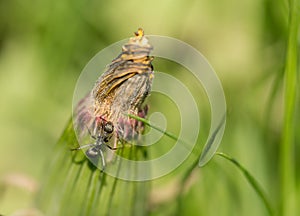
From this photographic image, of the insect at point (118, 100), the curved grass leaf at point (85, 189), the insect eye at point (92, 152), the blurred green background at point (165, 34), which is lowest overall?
the curved grass leaf at point (85, 189)

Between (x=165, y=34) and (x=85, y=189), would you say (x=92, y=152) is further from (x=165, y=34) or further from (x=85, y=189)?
(x=165, y=34)

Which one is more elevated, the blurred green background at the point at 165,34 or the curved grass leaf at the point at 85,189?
the blurred green background at the point at 165,34

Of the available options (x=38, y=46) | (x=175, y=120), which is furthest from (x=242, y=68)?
(x=38, y=46)

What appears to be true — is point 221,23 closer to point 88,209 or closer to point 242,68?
point 242,68

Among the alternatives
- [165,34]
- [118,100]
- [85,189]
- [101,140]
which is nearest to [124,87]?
[118,100]

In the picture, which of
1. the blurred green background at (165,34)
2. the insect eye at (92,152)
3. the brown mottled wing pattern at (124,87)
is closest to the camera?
the brown mottled wing pattern at (124,87)

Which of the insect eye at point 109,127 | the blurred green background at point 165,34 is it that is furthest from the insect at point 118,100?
the blurred green background at point 165,34

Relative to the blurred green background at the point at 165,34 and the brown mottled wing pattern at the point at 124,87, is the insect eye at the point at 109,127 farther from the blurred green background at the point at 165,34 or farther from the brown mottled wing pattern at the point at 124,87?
the blurred green background at the point at 165,34
